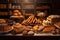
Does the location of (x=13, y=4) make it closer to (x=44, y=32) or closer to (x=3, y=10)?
(x=3, y=10)

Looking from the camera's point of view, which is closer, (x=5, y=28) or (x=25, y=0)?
(x=5, y=28)

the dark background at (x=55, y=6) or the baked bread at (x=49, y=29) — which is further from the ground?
the baked bread at (x=49, y=29)

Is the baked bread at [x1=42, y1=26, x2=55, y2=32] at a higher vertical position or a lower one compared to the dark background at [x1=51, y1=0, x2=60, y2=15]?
higher

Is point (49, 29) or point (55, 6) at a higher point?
point (49, 29)

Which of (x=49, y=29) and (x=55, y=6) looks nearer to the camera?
(x=49, y=29)

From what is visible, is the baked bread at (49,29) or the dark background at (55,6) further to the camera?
the dark background at (55,6)

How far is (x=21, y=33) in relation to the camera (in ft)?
7.36

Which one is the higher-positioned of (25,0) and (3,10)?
(25,0)

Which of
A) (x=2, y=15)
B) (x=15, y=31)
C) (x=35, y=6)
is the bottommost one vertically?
(x=2, y=15)

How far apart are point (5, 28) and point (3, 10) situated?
13.8 feet

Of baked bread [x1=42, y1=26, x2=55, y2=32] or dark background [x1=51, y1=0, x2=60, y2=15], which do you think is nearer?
baked bread [x1=42, y1=26, x2=55, y2=32]
